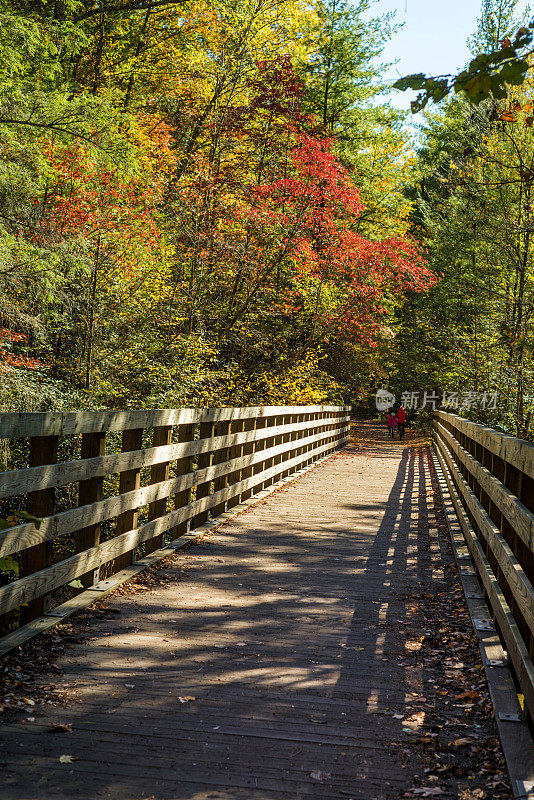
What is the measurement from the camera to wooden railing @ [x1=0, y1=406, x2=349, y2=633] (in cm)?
451

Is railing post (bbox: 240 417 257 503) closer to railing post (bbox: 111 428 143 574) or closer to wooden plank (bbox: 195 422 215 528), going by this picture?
wooden plank (bbox: 195 422 215 528)

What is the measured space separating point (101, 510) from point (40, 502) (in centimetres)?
92

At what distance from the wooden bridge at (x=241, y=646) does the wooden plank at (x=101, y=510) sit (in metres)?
0.02

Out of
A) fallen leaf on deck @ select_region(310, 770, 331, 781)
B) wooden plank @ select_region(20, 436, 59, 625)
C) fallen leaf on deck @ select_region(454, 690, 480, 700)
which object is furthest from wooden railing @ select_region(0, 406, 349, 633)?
fallen leaf on deck @ select_region(454, 690, 480, 700)

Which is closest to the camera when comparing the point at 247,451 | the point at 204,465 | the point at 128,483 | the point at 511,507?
the point at 511,507

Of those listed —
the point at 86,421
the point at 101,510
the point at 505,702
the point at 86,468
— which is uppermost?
the point at 86,421

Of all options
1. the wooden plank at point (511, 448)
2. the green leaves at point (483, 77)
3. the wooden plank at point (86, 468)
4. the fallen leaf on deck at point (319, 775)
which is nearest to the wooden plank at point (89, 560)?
the wooden plank at point (86, 468)

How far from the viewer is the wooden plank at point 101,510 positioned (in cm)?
439

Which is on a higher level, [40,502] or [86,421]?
[86,421]

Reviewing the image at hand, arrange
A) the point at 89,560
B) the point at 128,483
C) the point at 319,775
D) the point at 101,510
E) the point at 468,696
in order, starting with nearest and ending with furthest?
1. the point at 319,775
2. the point at 468,696
3. the point at 89,560
4. the point at 101,510
5. the point at 128,483

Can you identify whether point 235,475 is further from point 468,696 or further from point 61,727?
point 61,727

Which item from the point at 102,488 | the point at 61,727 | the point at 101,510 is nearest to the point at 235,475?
the point at 102,488

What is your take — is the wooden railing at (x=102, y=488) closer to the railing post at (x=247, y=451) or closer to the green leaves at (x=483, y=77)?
the railing post at (x=247, y=451)

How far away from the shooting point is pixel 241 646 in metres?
5.04
